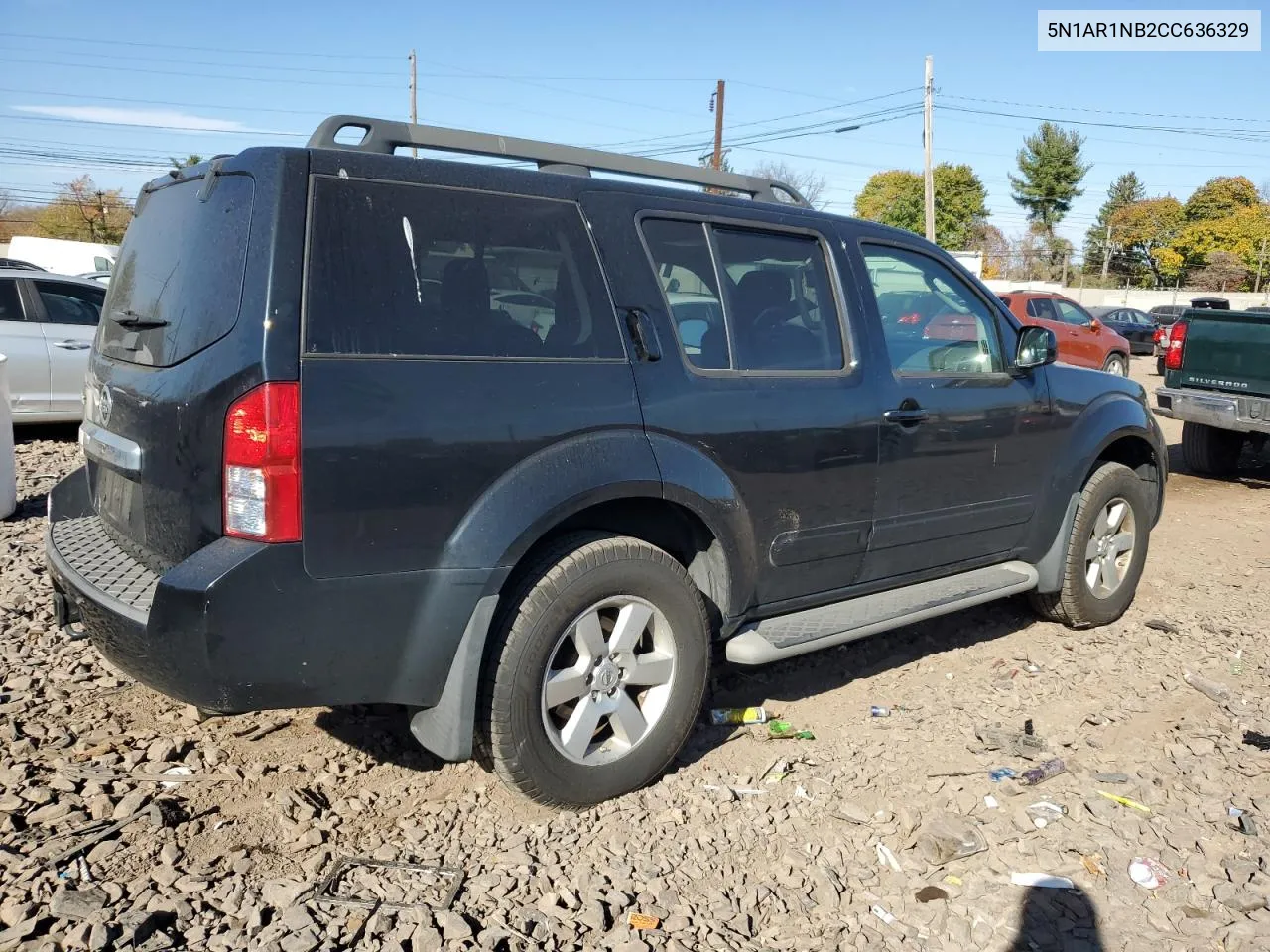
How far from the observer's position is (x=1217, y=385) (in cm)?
930

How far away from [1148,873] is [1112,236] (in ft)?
271

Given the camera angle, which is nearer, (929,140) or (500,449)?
(500,449)

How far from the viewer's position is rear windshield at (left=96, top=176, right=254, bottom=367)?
106 inches

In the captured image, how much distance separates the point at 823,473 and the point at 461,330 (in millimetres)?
1515

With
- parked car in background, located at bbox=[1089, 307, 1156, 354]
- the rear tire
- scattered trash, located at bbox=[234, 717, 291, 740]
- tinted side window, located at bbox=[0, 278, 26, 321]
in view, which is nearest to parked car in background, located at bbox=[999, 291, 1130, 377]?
the rear tire

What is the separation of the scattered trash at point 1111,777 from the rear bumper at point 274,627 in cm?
232

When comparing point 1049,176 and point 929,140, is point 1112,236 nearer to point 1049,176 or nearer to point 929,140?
point 1049,176

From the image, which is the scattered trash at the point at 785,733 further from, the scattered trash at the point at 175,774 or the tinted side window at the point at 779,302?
the scattered trash at the point at 175,774

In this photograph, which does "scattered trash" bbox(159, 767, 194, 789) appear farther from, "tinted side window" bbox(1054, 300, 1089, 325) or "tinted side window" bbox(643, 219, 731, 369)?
"tinted side window" bbox(1054, 300, 1089, 325)

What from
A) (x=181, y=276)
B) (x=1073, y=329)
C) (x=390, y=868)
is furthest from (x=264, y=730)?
(x=1073, y=329)

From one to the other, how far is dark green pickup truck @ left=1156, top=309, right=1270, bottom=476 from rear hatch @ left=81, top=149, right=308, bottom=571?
29.1 feet

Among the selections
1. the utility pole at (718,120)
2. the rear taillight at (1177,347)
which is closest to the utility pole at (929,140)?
the utility pole at (718,120)

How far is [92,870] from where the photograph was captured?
9.08 ft

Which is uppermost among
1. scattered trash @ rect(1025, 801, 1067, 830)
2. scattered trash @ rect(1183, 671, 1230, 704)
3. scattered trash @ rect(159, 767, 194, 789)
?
scattered trash @ rect(159, 767, 194, 789)
